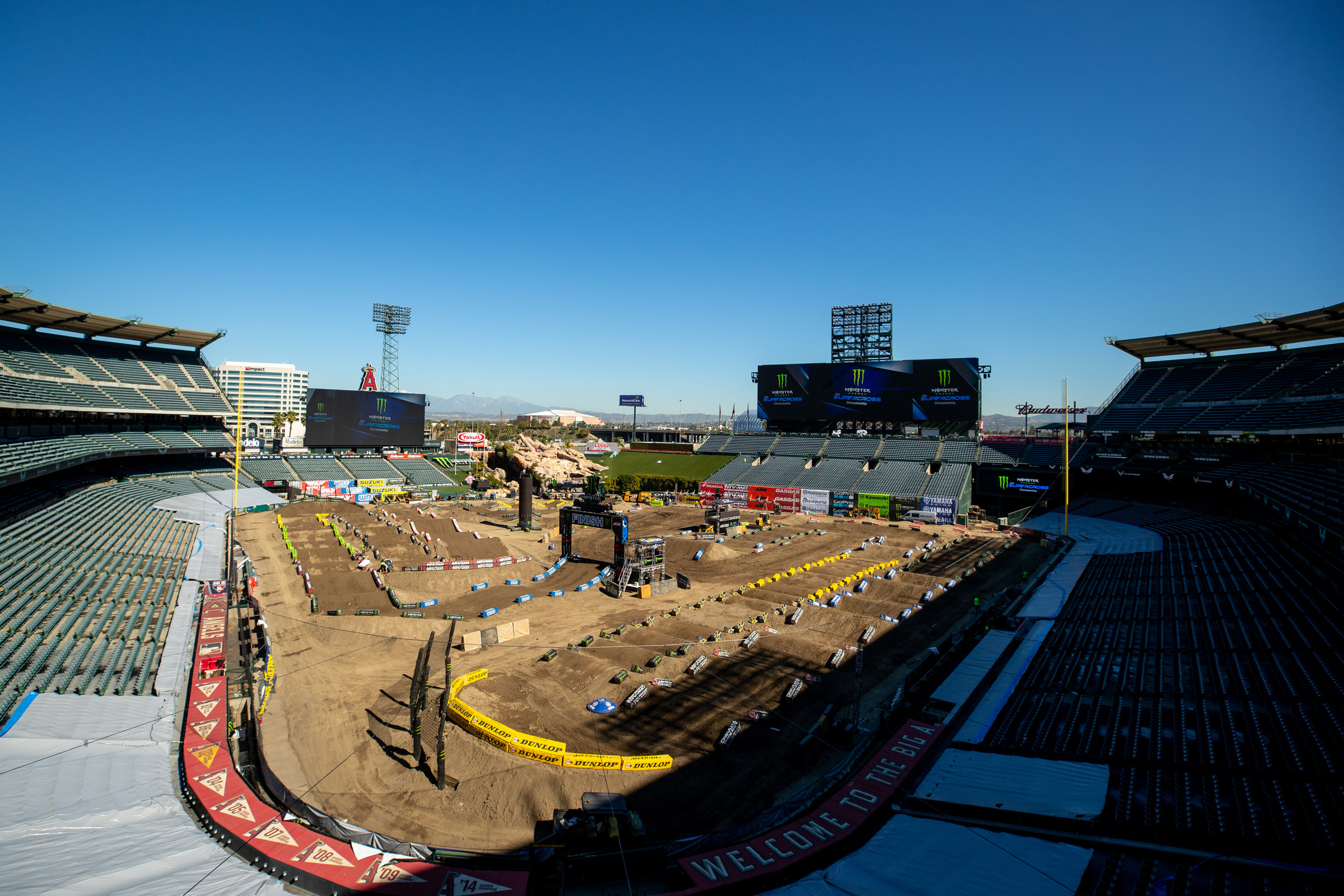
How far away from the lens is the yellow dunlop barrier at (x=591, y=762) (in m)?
18.8

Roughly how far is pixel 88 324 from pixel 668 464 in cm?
6386

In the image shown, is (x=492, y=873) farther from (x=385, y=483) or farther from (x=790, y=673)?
(x=385, y=483)

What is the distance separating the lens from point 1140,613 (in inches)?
1045

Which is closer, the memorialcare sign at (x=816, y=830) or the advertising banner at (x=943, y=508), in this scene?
the memorialcare sign at (x=816, y=830)

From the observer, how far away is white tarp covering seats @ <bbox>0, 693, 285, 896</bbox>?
11.1 m

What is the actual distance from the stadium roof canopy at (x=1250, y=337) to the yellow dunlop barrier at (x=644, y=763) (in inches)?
2206

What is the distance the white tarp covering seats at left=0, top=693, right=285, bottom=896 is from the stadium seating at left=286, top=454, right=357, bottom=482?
58.5m

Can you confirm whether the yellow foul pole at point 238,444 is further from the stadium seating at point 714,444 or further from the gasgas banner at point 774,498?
the stadium seating at point 714,444

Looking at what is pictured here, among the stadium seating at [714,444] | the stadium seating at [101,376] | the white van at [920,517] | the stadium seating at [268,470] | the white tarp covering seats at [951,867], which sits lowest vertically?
the white tarp covering seats at [951,867]

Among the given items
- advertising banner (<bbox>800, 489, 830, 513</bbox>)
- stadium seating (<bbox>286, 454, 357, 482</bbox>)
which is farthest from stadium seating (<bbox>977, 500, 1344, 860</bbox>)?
stadium seating (<bbox>286, 454, 357, 482</bbox>)

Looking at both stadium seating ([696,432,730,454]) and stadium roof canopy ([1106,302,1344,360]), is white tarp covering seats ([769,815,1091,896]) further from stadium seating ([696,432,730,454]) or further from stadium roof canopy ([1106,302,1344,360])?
stadium seating ([696,432,730,454])

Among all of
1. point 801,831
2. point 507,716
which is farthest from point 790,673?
point 507,716

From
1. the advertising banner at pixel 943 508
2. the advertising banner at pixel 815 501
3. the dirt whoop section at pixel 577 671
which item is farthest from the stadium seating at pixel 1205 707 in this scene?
the advertising banner at pixel 815 501

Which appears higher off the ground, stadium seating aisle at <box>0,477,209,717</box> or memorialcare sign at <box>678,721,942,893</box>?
stadium seating aisle at <box>0,477,209,717</box>
